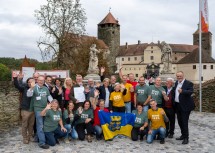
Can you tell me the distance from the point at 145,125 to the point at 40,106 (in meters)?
2.84

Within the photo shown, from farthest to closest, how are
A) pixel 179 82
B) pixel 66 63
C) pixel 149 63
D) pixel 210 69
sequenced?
pixel 149 63, pixel 210 69, pixel 66 63, pixel 179 82

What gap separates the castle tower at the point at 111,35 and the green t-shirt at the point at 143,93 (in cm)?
6510

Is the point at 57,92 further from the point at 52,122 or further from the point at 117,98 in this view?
the point at 117,98

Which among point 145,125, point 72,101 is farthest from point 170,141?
point 72,101

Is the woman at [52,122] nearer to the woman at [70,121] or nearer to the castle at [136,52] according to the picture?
the woman at [70,121]

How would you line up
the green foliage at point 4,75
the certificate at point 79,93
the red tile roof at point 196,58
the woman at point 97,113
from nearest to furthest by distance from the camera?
the woman at point 97,113
the certificate at point 79,93
the green foliage at point 4,75
the red tile roof at point 196,58

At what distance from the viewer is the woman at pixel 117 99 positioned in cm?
848

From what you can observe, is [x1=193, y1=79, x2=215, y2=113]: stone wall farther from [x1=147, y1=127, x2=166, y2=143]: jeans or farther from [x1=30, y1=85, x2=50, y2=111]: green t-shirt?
[x1=30, y1=85, x2=50, y2=111]: green t-shirt

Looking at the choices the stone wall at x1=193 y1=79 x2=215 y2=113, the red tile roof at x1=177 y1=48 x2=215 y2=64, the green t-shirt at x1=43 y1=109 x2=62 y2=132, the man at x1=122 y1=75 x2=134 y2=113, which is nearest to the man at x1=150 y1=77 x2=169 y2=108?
the man at x1=122 y1=75 x2=134 y2=113

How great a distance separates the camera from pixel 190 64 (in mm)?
58969

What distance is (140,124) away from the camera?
7.93 meters

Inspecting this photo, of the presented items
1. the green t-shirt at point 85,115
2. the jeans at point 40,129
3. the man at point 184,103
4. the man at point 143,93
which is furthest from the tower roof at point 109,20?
the jeans at point 40,129

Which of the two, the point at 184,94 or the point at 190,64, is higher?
the point at 190,64

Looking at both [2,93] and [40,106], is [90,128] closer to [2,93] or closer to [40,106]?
[40,106]
